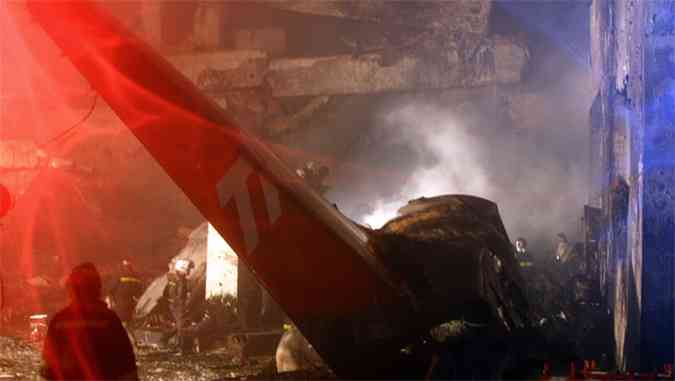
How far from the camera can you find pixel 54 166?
2036 cm

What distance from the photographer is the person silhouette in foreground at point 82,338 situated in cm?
470

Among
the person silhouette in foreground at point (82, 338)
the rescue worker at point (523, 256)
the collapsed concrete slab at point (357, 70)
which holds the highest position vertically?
the collapsed concrete slab at point (357, 70)

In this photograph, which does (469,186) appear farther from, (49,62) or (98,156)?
(49,62)

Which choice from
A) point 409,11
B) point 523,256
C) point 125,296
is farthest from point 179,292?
point 409,11

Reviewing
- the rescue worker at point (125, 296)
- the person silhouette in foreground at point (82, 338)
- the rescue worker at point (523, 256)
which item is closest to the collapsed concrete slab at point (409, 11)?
the rescue worker at point (523, 256)

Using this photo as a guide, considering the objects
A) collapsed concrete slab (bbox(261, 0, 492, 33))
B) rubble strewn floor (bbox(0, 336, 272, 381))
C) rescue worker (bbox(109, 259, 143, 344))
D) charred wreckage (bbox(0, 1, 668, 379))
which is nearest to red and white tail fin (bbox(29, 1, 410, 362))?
charred wreckage (bbox(0, 1, 668, 379))

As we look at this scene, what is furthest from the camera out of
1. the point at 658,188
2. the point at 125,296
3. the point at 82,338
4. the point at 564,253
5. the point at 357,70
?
the point at 357,70

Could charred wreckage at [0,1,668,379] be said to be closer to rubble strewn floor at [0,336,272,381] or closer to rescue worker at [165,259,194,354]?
rubble strewn floor at [0,336,272,381]

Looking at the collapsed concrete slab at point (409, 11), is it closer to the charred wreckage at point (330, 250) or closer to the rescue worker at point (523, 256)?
the rescue worker at point (523, 256)

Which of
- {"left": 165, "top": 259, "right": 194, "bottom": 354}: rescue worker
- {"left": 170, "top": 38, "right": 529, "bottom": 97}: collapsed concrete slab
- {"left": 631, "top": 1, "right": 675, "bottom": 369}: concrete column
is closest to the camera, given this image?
{"left": 631, "top": 1, "right": 675, "bottom": 369}: concrete column

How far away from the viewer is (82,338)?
471cm

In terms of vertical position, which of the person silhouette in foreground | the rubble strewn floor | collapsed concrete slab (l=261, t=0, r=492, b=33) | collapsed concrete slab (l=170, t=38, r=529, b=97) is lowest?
the rubble strewn floor

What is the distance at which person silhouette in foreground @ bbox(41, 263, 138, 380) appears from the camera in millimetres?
4703

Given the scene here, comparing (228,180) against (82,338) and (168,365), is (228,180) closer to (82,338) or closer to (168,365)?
(82,338)
